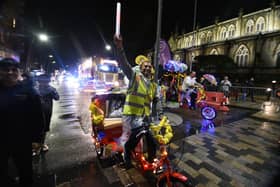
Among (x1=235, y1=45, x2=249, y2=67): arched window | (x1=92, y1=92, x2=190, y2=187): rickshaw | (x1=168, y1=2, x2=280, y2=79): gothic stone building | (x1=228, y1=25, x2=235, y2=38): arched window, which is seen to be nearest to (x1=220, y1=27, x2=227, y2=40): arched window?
(x1=168, y1=2, x2=280, y2=79): gothic stone building

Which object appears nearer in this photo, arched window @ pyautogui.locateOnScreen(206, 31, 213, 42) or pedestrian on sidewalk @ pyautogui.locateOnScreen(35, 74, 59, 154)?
pedestrian on sidewalk @ pyautogui.locateOnScreen(35, 74, 59, 154)

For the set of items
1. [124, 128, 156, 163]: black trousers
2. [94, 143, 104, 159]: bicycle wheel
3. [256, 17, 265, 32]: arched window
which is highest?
[256, 17, 265, 32]: arched window

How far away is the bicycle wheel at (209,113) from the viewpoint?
6.94 metres

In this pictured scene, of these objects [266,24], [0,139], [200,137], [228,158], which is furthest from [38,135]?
[266,24]

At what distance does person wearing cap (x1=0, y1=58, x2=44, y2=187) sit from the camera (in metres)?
2.03

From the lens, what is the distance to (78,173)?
9.71ft

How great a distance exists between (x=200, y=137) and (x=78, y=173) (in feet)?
12.5

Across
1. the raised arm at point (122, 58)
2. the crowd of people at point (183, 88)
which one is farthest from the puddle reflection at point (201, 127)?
the raised arm at point (122, 58)

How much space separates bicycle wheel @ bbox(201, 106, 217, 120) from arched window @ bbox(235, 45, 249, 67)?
96.2 ft

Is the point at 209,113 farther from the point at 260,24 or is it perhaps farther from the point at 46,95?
the point at 260,24

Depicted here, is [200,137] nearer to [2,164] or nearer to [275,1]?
[2,164]

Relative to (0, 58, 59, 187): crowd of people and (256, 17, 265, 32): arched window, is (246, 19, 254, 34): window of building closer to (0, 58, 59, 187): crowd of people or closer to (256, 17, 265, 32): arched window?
(256, 17, 265, 32): arched window

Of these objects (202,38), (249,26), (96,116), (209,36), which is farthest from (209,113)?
(202,38)

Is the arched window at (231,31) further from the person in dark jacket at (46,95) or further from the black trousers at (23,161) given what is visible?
the black trousers at (23,161)
